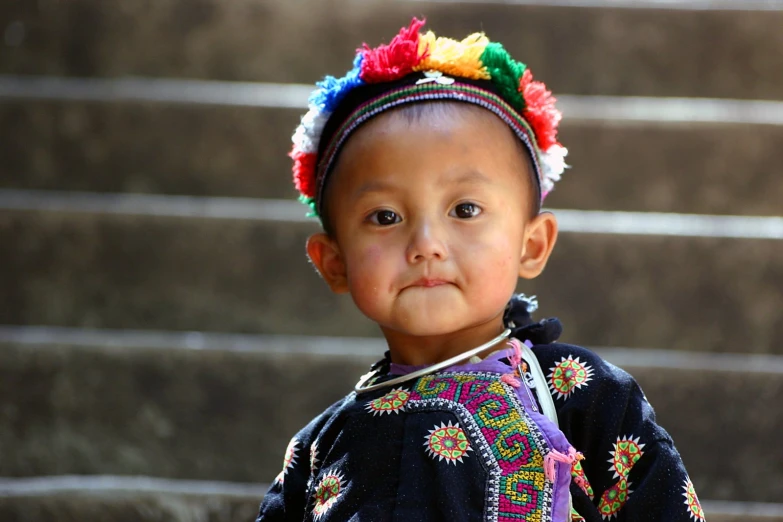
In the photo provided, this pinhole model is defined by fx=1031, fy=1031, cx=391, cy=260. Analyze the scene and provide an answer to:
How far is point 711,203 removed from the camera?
272 centimetres

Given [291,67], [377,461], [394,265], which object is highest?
[291,67]

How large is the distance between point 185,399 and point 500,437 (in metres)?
1.31

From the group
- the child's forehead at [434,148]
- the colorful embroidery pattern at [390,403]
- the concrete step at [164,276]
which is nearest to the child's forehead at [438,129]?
the child's forehead at [434,148]

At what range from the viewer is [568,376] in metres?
1.48

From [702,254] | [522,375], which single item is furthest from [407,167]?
[702,254]

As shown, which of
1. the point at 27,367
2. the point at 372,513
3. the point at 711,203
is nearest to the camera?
the point at 372,513

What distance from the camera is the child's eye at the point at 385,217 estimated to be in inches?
59.3

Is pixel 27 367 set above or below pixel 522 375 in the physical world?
below

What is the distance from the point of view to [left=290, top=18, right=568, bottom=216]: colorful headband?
5.11 feet

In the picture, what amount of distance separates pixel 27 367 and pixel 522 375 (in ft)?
4.95

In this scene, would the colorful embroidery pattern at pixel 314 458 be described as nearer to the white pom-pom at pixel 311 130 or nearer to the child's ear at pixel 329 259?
the child's ear at pixel 329 259

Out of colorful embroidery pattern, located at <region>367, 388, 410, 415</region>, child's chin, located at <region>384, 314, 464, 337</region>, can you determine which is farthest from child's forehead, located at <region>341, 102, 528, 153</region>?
colorful embroidery pattern, located at <region>367, 388, 410, 415</region>

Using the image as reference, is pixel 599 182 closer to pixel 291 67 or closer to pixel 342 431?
A: pixel 291 67

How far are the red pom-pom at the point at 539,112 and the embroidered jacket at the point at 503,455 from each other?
345 millimetres
